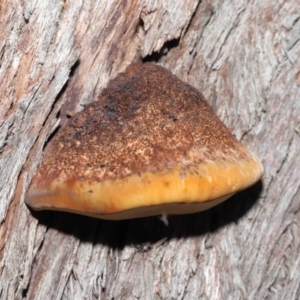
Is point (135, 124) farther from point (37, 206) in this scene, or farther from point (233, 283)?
point (233, 283)

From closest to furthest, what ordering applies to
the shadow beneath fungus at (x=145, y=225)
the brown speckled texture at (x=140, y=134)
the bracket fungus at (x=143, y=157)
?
the bracket fungus at (x=143, y=157), the brown speckled texture at (x=140, y=134), the shadow beneath fungus at (x=145, y=225)

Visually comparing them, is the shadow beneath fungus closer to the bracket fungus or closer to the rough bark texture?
the rough bark texture

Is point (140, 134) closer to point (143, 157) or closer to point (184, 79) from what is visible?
point (143, 157)

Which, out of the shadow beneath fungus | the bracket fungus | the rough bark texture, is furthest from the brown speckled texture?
the shadow beneath fungus

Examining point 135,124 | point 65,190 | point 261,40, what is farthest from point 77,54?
point 261,40

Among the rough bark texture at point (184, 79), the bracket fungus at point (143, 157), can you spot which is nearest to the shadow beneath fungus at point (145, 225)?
the rough bark texture at point (184, 79)

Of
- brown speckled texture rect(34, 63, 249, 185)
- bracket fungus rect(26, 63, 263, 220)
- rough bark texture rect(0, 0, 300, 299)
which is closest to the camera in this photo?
bracket fungus rect(26, 63, 263, 220)

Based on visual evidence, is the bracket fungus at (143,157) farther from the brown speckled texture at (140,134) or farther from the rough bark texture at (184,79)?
the rough bark texture at (184,79)
